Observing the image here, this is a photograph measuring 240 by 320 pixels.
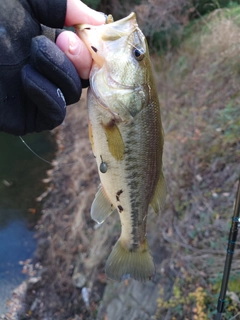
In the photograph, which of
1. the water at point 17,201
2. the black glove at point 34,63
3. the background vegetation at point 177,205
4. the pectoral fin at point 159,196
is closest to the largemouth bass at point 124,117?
the pectoral fin at point 159,196

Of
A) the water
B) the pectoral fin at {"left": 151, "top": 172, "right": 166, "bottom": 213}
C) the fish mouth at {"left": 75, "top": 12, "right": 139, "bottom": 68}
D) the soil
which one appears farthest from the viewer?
the water

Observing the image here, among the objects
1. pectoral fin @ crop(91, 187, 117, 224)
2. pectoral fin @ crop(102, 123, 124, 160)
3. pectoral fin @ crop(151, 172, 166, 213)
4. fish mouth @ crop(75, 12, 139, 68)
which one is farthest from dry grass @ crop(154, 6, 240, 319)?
fish mouth @ crop(75, 12, 139, 68)

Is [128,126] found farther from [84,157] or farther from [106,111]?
[84,157]

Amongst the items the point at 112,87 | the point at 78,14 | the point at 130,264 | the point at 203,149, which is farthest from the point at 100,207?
the point at 203,149

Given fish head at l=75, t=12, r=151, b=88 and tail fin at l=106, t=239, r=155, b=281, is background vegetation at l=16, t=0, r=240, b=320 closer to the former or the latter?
tail fin at l=106, t=239, r=155, b=281

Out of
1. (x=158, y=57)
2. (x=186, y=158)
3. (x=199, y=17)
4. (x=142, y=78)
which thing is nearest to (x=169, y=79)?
(x=158, y=57)

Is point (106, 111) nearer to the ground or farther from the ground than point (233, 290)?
farther from the ground

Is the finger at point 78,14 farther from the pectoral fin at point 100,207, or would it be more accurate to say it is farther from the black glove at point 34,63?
the pectoral fin at point 100,207
